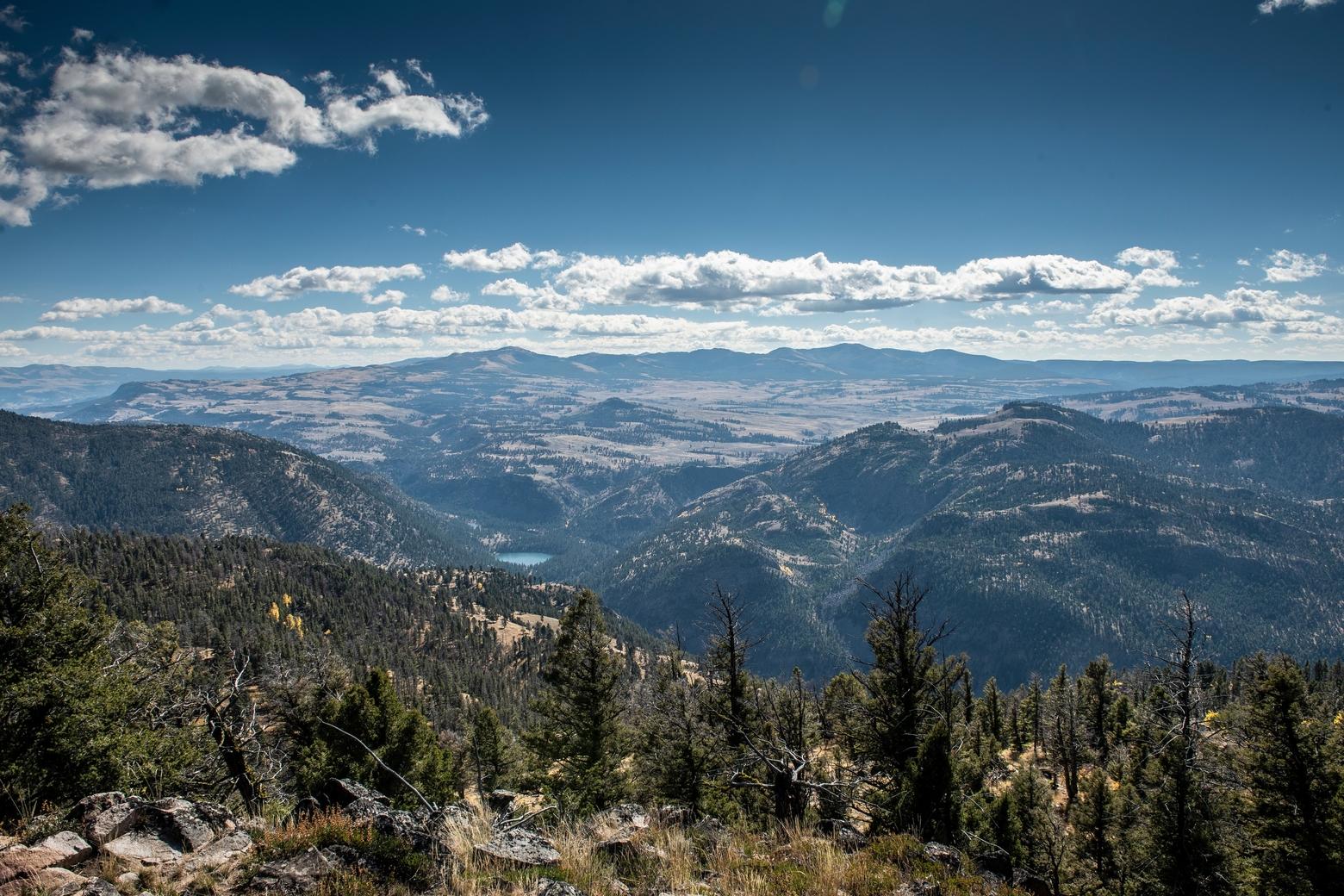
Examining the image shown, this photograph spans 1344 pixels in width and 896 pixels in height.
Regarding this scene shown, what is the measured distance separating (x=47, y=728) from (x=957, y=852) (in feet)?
89.4

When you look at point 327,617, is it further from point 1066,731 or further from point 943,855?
point 943,855

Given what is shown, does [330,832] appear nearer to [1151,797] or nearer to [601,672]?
[601,672]

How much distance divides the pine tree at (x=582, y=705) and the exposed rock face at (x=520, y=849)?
70.0ft

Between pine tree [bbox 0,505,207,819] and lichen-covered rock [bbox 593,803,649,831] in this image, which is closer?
lichen-covered rock [bbox 593,803,649,831]

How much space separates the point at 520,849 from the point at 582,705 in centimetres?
2370

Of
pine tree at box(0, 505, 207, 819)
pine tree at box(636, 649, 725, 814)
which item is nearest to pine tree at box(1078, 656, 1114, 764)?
pine tree at box(636, 649, 725, 814)

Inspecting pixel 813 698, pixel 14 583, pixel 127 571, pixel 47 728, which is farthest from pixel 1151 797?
pixel 127 571

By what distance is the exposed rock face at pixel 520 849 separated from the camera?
35.8ft

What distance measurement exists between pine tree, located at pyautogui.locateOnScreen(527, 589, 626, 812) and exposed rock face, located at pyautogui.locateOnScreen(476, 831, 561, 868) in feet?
70.0

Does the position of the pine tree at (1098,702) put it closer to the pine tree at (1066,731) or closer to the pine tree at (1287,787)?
the pine tree at (1066,731)

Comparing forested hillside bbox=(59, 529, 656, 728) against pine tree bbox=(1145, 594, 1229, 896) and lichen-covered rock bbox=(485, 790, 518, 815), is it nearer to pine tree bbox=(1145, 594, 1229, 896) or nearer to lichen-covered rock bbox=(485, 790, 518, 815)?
lichen-covered rock bbox=(485, 790, 518, 815)

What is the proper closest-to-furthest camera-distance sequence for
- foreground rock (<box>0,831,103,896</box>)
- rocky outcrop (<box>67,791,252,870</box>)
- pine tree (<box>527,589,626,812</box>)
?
foreground rock (<box>0,831,103,896</box>) < rocky outcrop (<box>67,791,252,870</box>) < pine tree (<box>527,589,626,812</box>)

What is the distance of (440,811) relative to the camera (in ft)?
40.5

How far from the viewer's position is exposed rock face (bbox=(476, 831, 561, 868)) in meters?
10.9
